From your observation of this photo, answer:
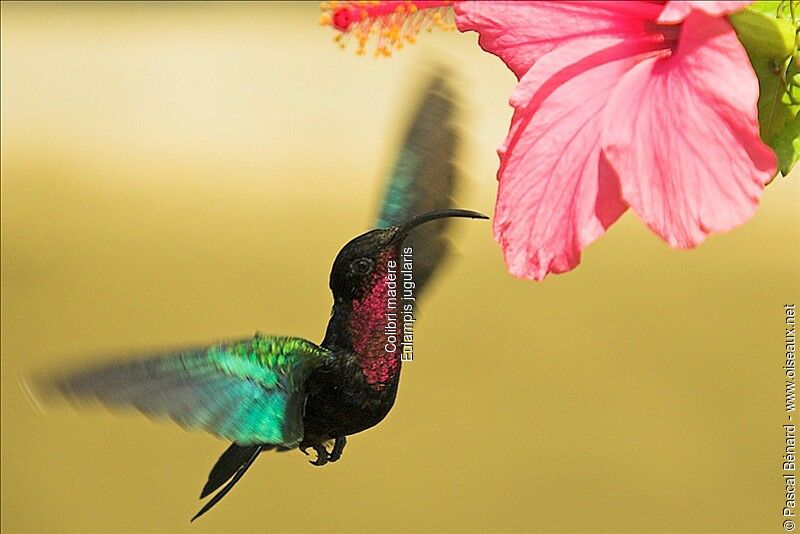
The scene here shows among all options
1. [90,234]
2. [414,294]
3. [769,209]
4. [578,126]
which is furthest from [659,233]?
[90,234]

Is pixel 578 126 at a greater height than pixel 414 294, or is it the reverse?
pixel 578 126

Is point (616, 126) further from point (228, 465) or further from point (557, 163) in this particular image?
point (228, 465)

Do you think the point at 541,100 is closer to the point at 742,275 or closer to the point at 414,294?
the point at 414,294

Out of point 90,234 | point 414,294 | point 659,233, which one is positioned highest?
point 659,233

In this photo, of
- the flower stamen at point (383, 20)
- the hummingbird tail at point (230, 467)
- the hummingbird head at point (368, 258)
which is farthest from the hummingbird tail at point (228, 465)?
the flower stamen at point (383, 20)

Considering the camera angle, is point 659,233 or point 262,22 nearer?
point 659,233

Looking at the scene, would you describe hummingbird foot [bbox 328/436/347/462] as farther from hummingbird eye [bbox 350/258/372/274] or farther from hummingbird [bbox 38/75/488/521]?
hummingbird eye [bbox 350/258/372/274]

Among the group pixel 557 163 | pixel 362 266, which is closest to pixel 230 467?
pixel 362 266

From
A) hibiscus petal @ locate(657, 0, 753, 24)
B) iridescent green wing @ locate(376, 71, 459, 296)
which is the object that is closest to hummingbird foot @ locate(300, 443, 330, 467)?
iridescent green wing @ locate(376, 71, 459, 296)
